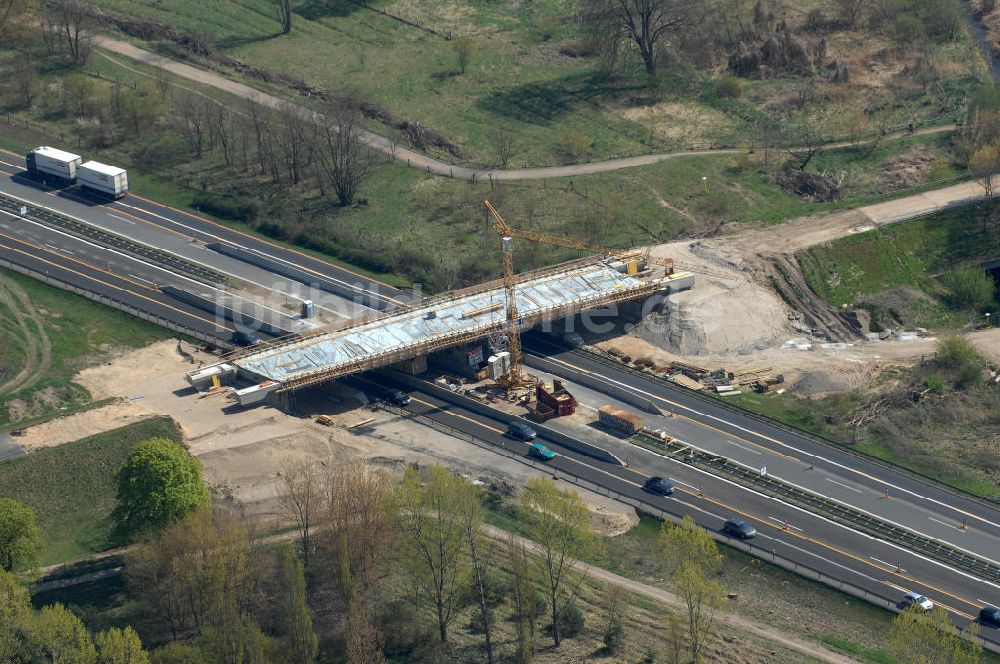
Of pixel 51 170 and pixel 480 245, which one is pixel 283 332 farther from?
pixel 51 170

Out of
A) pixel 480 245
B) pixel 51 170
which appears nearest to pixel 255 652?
pixel 480 245

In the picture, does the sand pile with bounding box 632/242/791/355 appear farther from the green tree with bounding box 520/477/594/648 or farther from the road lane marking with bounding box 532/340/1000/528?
the green tree with bounding box 520/477/594/648

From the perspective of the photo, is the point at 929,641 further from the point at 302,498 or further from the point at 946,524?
the point at 302,498

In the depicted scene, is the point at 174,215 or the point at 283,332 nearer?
the point at 283,332

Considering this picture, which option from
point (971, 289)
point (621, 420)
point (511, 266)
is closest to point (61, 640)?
point (621, 420)

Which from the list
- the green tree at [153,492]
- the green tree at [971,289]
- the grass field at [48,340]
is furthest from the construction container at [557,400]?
the green tree at [971,289]
